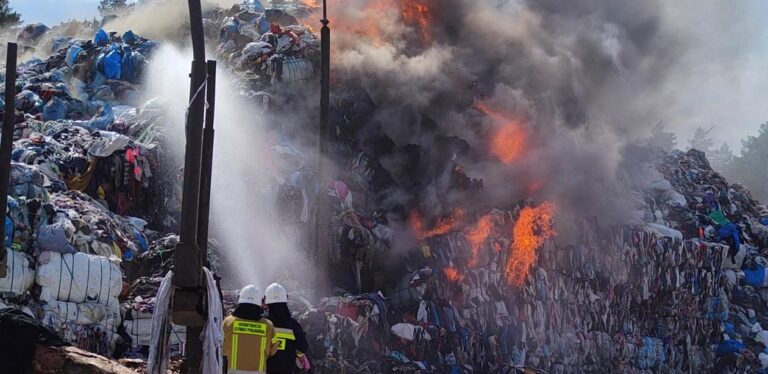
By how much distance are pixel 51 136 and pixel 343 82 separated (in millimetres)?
7505

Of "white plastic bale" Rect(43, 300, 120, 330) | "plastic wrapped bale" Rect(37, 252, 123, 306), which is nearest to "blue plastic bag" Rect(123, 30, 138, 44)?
"plastic wrapped bale" Rect(37, 252, 123, 306)

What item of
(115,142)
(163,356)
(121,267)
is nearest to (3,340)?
(163,356)

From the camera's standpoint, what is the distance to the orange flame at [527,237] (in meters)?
19.2

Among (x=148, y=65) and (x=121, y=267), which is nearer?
(x=121, y=267)

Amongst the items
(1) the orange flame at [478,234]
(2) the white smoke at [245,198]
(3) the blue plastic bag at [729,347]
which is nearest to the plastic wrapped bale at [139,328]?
(2) the white smoke at [245,198]

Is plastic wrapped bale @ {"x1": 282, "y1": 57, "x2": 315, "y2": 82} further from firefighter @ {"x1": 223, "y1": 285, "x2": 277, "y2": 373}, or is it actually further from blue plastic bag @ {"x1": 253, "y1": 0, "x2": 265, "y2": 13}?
firefighter @ {"x1": 223, "y1": 285, "x2": 277, "y2": 373}

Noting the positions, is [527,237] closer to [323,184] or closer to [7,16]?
[323,184]

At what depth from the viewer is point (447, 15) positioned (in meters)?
23.1

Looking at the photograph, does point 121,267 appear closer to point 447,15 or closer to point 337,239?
point 337,239

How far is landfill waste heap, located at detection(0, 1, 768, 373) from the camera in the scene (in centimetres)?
1278

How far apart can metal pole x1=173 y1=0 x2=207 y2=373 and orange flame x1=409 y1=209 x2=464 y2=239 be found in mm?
12904

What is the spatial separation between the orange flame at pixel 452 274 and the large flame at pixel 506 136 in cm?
468

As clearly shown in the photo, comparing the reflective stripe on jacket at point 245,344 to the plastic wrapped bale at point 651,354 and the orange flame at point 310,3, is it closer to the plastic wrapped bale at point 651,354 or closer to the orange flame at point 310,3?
the plastic wrapped bale at point 651,354

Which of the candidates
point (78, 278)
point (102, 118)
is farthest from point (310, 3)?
point (78, 278)
